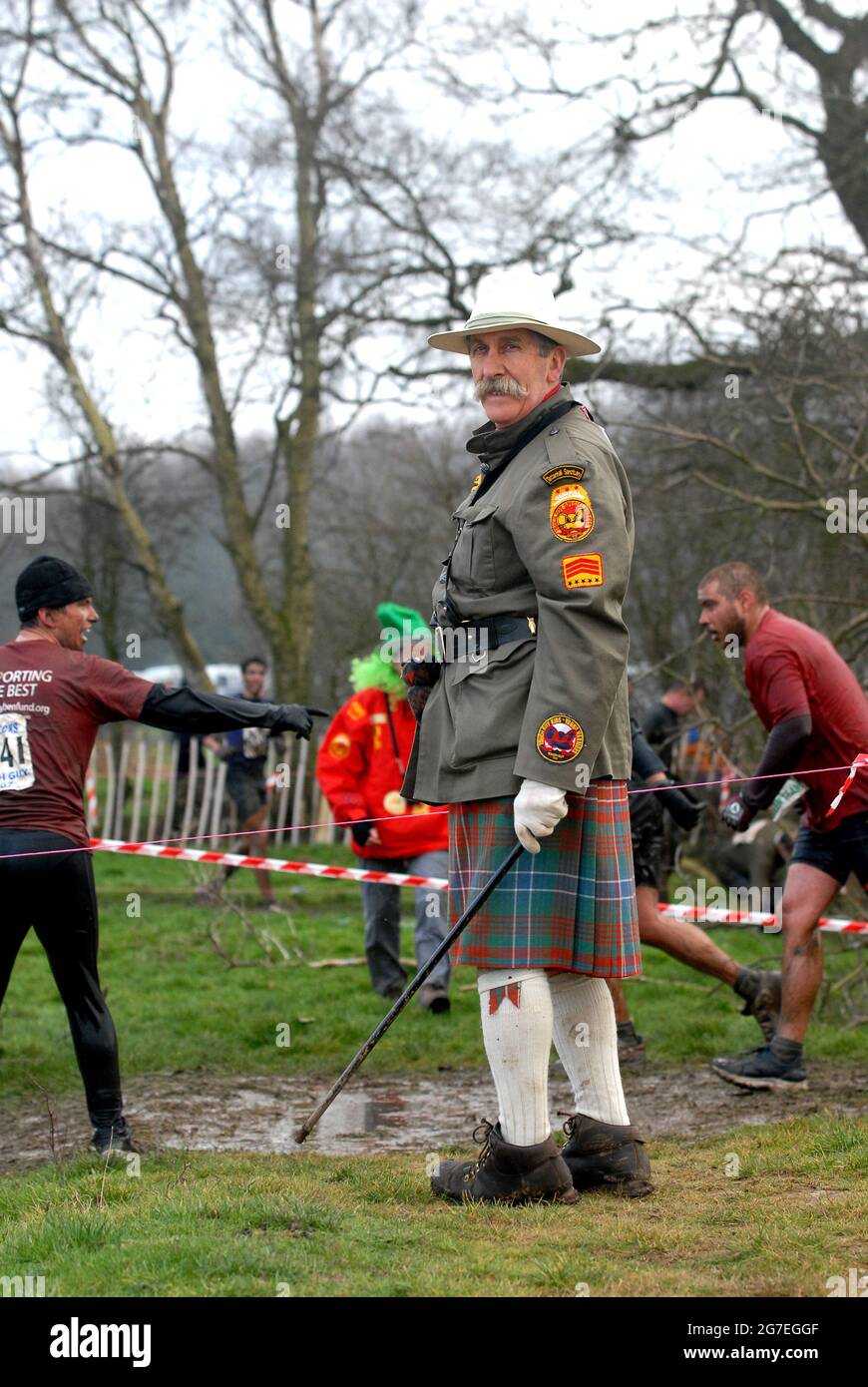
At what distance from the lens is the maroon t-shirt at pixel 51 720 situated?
5145 mm

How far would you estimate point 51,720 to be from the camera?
5.17 metres

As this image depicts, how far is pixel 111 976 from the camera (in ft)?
30.0

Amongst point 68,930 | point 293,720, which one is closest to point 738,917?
point 293,720

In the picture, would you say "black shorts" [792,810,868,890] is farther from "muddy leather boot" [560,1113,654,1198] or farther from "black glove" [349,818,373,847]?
"black glove" [349,818,373,847]

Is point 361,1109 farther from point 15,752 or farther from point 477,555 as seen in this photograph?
point 477,555

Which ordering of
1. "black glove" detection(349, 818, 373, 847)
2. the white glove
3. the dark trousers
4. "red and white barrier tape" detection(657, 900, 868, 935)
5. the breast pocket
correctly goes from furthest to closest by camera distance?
"black glove" detection(349, 818, 373, 847) < "red and white barrier tape" detection(657, 900, 868, 935) < the dark trousers < the breast pocket < the white glove

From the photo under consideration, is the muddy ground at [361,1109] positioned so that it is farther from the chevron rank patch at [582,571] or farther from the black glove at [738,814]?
the chevron rank patch at [582,571]

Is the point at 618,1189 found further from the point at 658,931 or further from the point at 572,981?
the point at 658,931

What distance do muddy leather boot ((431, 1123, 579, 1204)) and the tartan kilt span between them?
0.49 meters

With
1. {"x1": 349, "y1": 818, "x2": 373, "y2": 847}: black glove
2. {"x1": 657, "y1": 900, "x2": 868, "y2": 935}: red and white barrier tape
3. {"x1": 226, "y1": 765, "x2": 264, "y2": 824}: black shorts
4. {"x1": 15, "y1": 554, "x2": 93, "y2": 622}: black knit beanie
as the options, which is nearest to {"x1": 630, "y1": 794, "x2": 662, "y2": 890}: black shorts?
{"x1": 657, "y1": 900, "x2": 868, "y2": 935}: red and white barrier tape

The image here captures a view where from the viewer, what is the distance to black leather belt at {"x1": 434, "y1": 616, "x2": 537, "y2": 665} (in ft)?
14.0

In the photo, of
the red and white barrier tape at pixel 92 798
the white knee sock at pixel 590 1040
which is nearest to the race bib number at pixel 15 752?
the white knee sock at pixel 590 1040

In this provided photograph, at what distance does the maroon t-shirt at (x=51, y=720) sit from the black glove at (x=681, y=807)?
2.74 meters
